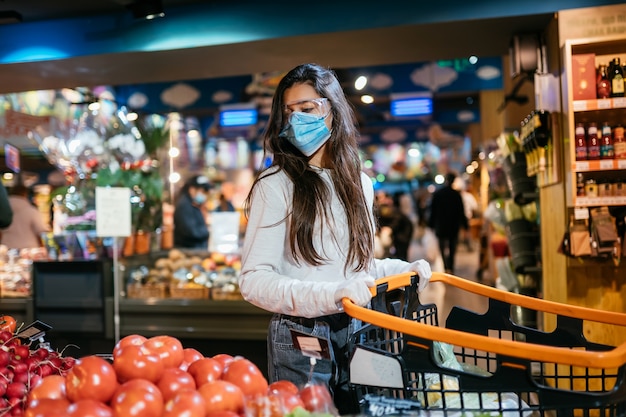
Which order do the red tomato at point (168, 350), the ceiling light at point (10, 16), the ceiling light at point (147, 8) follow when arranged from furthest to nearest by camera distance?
1. the ceiling light at point (10, 16)
2. the ceiling light at point (147, 8)
3. the red tomato at point (168, 350)

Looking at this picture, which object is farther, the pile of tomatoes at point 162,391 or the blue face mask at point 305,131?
the blue face mask at point 305,131

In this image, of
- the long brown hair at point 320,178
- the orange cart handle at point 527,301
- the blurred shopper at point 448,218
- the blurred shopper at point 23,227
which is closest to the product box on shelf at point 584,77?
the long brown hair at point 320,178

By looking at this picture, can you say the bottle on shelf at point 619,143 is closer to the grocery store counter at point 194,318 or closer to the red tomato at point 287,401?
the grocery store counter at point 194,318

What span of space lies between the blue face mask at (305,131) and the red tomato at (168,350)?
0.79 metres

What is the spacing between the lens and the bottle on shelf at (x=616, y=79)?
13.1 ft

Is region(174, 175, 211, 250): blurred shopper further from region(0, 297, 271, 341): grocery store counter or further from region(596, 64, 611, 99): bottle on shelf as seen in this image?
region(596, 64, 611, 99): bottle on shelf

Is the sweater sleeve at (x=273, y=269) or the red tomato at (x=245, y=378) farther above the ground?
the sweater sleeve at (x=273, y=269)

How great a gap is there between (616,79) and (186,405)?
3.62 m

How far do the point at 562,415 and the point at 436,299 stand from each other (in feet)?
27.5

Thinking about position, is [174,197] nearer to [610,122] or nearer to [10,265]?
[10,265]

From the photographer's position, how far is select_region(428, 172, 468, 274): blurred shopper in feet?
Answer: 38.2

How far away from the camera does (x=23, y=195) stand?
24.6 feet

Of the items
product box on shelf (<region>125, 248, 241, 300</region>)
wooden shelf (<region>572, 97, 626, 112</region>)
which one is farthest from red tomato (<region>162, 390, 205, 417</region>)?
product box on shelf (<region>125, 248, 241, 300</region>)

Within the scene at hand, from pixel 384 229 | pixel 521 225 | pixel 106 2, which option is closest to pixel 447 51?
pixel 521 225
